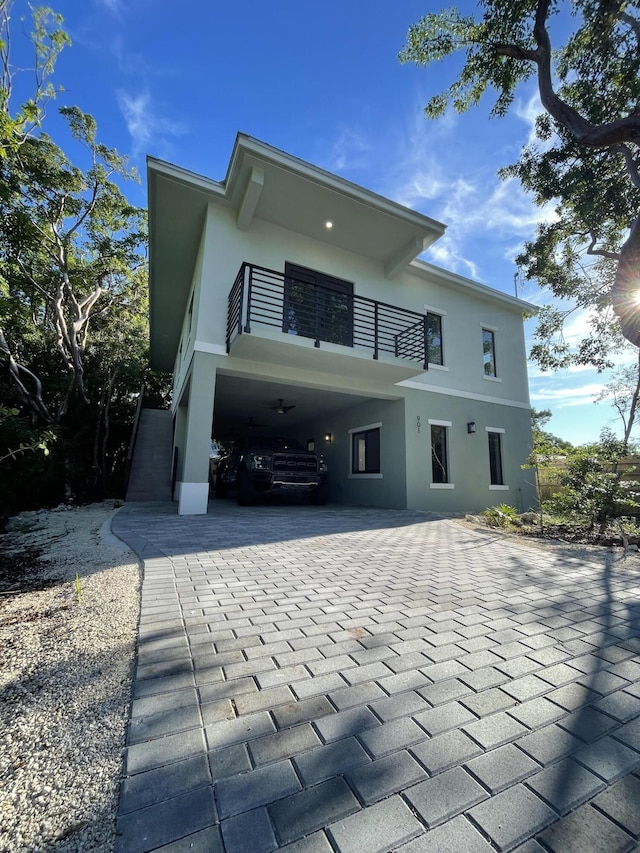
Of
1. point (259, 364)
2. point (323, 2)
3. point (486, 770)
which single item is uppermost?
point (323, 2)

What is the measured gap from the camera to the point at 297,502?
37.2 ft

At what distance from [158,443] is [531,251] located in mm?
13415

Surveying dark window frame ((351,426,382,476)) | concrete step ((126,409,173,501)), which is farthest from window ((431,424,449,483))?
concrete step ((126,409,173,501))

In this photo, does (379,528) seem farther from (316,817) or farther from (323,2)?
(323,2)

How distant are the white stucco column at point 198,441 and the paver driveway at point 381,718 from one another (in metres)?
4.15

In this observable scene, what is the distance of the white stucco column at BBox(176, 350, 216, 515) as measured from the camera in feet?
23.7

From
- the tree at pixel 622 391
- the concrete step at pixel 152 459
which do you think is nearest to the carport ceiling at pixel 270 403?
the concrete step at pixel 152 459

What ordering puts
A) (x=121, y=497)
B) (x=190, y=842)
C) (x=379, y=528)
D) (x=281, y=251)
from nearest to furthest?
(x=190, y=842) < (x=379, y=528) < (x=281, y=251) < (x=121, y=497)

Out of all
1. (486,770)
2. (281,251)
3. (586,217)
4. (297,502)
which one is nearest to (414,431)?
(297,502)

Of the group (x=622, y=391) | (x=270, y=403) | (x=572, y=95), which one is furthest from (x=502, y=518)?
(x=622, y=391)

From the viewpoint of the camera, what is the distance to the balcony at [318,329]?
748 cm

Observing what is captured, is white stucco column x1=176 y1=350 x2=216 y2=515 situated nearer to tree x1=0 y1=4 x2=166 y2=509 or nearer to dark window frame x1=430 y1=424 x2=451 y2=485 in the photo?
tree x1=0 y1=4 x2=166 y2=509

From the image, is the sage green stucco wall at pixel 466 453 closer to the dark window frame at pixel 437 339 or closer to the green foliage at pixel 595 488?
the dark window frame at pixel 437 339

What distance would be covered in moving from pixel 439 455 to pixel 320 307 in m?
5.29
